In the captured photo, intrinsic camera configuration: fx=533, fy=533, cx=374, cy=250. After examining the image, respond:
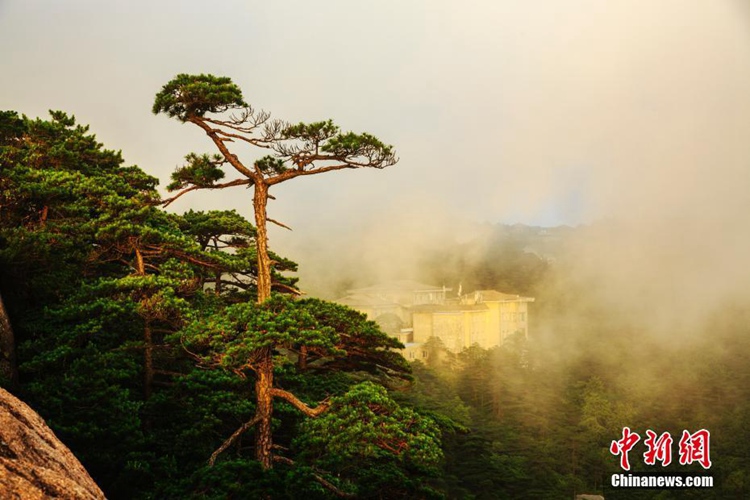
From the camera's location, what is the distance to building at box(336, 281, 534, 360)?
35.8 metres

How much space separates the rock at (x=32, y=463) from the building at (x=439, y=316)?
100ft

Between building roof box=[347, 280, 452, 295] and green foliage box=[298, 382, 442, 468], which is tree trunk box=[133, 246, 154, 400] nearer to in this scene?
green foliage box=[298, 382, 442, 468]

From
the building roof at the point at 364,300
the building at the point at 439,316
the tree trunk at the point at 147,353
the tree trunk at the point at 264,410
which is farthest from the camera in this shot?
the building roof at the point at 364,300

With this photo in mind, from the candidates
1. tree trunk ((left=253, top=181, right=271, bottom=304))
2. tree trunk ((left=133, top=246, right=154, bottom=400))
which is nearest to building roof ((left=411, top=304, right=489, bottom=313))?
tree trunk ((left=253, top=181, right=271, bottom=304))

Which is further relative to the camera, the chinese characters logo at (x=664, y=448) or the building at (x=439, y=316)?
the building at (x=439, y=316)

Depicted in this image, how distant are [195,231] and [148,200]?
3.41m

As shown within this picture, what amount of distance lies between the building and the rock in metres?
30.5

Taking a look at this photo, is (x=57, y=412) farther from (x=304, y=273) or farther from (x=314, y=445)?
(x=304, y=273)

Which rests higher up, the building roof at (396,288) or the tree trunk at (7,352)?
the building roof at (396,288)

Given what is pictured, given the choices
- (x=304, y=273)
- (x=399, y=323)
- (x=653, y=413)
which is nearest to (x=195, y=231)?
(x=399, y=323)

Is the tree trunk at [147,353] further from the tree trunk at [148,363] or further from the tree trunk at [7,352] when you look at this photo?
the tree trunk at [7,352]

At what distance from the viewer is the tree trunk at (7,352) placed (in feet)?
20.0

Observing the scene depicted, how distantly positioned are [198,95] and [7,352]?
3852mm

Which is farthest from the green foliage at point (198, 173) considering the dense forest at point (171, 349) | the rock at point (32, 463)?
the rock at point (32, 463)
